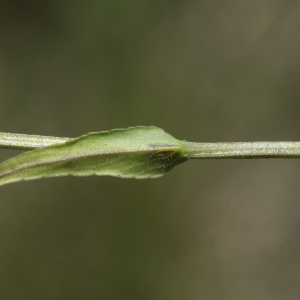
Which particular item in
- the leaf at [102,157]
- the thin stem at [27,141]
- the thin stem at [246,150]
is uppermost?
the thin stem at [27,141]

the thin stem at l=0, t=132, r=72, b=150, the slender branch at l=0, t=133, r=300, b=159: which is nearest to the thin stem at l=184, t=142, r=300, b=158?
the slender branch at l=0, t=133, r=300, b=159

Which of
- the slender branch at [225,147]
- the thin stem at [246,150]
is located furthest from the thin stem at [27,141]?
the thin stem at [246,150]

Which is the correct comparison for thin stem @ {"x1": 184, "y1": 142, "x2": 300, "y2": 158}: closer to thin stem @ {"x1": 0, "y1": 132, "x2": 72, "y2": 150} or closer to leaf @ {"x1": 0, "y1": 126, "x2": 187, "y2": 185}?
leaf @ {"x1": 0, "y1": 126, "x2": 187, "y2": 185}

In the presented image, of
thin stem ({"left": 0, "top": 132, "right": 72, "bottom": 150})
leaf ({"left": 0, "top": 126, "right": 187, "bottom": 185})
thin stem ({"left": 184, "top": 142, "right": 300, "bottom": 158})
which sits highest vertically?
thin stem ({"left": 0, "top": 132, "right": 72, "bottom": 150})

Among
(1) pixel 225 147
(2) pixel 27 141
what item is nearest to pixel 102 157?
(2) pixel 27 141

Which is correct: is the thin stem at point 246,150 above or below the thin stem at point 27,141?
below

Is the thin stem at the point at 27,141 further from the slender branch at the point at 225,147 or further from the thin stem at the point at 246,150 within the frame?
the thin stem at the point at 246,150
